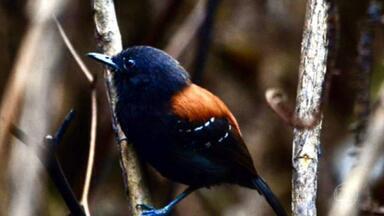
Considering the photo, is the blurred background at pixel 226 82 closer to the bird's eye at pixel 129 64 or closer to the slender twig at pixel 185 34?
the slender twig at pixel 185 34

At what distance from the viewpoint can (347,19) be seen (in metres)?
5.39

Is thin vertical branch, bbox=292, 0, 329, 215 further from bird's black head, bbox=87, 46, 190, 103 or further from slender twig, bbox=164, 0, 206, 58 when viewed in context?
slender twig, bbox=164, 0, 206, 58

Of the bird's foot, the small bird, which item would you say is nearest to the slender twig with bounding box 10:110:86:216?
the bird's foot

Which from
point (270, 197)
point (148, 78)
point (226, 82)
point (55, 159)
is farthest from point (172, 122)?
point (226, 82)

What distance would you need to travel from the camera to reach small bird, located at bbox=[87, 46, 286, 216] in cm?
359

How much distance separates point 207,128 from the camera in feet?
12.1

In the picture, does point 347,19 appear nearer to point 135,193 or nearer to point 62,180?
point 135,193

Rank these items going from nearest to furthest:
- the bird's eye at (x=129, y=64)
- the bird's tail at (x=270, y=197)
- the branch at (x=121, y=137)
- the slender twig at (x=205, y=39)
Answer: the branch at (x=121, y=137)
the bird's eye at (x=129, y=64)
the bird's tail at (x=270, y=197)
the slender twig at (x=205, y=39)

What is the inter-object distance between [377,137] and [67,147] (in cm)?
378

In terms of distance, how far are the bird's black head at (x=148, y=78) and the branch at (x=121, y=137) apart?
0.34 feet

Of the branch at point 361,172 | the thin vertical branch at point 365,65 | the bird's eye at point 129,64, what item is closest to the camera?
the branch at point 361,172

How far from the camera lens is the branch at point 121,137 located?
10.2ft

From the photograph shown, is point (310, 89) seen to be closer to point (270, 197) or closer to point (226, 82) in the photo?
point (270, 197)

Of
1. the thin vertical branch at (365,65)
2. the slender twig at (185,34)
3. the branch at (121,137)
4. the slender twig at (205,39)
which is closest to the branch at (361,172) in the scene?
the thin vertical branch at (365,65)
